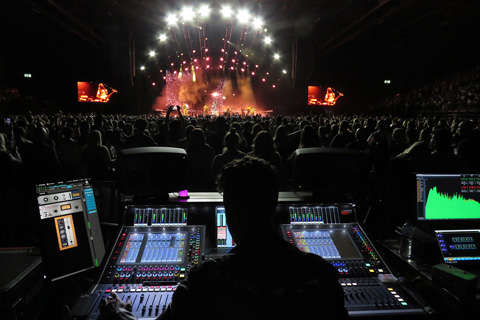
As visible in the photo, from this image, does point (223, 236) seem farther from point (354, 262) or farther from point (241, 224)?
point (241, 224)

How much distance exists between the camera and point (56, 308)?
195 cm

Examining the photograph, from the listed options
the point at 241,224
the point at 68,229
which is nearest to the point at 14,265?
the point at 68,229

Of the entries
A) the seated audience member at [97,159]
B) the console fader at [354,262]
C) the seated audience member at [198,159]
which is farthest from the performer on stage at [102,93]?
the console fader at [354,262]

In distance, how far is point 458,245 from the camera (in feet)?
7.92

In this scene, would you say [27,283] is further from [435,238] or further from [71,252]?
[435,238]

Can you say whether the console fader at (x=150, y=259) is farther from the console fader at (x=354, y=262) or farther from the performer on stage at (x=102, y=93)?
the performer on stage at (x=102, y=93)

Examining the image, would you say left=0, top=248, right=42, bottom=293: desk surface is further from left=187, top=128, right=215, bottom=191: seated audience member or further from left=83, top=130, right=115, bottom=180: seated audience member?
left=187, top=128, right=215, bottom=191: seated audience member

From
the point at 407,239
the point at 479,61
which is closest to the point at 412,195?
the point at 407,239

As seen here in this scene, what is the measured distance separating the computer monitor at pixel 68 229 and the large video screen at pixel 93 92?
76.3ft

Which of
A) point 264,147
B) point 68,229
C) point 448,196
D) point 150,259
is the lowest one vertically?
point 150,259

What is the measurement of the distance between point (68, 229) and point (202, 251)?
0.79 meters

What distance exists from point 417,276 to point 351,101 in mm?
24537

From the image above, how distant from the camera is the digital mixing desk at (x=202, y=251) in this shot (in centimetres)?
175

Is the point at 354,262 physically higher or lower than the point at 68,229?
lower
